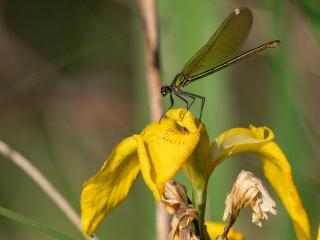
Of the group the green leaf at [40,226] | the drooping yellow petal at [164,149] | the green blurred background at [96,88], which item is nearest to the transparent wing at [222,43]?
the drooping yellow petal at [164,149]

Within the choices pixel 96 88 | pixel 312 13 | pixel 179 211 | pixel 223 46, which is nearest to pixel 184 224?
pixel 179 211

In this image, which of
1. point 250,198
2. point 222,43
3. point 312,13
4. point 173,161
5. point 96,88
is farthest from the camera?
point 96,88

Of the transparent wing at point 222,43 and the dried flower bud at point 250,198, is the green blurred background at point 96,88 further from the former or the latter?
the dried flower bud at point 250,198

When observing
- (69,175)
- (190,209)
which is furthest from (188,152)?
(69,175)

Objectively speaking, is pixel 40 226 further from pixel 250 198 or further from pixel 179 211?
pixel 250 198

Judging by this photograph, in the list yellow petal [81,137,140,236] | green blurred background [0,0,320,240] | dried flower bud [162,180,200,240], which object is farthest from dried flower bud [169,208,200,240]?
green blurred background [0,0,320,240]

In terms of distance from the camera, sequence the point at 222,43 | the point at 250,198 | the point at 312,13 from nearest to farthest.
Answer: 1. the point at 250,198
2. the point at 222,43
3. the point at 312,13
